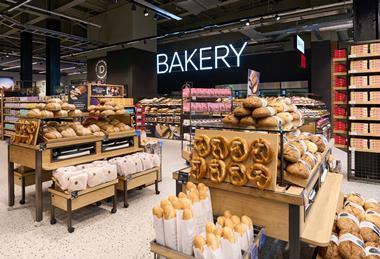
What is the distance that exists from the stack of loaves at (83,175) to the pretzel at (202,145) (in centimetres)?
176

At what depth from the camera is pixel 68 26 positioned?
13578mm

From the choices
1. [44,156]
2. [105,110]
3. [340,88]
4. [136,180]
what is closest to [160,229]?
[44,156]

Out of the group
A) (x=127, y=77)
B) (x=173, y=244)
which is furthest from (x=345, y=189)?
(x=127, y=77)

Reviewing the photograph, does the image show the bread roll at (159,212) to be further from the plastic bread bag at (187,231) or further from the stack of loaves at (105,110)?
the stack of loaves at (105,110)

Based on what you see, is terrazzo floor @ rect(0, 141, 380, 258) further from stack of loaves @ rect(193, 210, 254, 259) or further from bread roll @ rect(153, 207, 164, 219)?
stack of loaves @ rect(193, 210, 254, 259)

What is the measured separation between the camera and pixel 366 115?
478 cm

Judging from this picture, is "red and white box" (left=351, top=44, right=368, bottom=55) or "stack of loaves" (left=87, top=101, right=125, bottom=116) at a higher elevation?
"red and white box" (left=351, top=44, right=368, bottom=55)

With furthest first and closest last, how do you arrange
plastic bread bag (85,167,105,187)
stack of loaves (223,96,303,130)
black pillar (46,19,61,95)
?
black pillar (46,19,61,95) → plastic bread bag (85,167,105,187) → stack of loaves (223,96,303,130)

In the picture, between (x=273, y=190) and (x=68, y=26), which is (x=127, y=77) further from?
(x=273, y=190)

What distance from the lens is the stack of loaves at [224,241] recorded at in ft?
4.65

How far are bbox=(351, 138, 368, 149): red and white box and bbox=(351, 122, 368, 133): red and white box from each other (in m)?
0.16

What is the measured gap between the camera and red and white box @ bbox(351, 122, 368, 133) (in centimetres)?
480

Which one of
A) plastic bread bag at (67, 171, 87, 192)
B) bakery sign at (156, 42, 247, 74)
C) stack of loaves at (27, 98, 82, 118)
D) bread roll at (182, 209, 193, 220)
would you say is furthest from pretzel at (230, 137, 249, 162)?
bakery sign at (156, 42, 247, 74)

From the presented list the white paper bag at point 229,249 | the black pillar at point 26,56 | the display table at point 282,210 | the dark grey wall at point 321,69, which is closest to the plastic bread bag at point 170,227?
the white paper bag at point 229,249
